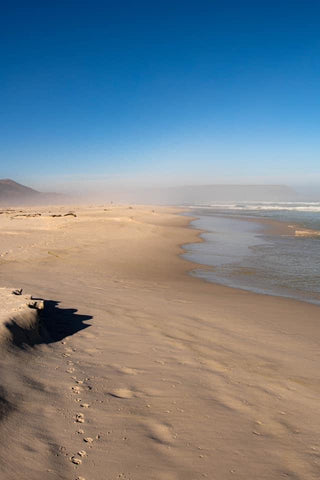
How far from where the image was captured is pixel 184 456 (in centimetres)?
264

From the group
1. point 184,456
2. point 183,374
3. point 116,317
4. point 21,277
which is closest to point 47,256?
point 21,277

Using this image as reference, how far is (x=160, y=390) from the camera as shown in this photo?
145 inches

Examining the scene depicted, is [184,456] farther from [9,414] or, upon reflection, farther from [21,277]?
[21,277]

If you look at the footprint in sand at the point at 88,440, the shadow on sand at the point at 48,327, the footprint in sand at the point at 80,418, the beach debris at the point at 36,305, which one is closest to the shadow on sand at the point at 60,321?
the shadow on sand at the point at 48,327

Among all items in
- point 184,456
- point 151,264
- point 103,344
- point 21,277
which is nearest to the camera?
point 184,456

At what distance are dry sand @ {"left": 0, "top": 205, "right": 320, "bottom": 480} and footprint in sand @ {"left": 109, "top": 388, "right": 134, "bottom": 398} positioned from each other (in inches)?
0.8

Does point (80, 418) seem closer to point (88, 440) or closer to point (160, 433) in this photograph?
point (88, 440)

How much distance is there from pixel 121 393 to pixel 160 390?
44 cm

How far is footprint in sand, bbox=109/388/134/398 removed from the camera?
3.49 meters

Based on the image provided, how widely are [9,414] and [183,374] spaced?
2.03 meters

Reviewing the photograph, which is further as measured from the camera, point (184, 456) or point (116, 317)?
point (116, 317)

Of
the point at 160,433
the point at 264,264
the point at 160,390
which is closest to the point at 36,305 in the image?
the point at 160,390

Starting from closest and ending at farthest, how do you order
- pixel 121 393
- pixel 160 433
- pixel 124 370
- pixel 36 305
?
pixel 160 433 → pixel 121 393 → pixel 124 370 → pixel 36 305

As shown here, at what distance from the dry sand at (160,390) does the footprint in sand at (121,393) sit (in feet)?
0.07
